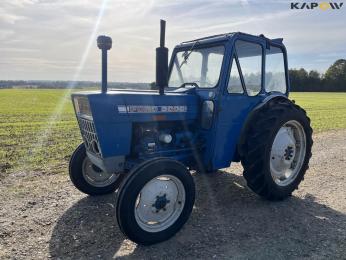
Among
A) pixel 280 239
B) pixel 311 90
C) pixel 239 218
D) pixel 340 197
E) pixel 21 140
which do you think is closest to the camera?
pixel 280 239

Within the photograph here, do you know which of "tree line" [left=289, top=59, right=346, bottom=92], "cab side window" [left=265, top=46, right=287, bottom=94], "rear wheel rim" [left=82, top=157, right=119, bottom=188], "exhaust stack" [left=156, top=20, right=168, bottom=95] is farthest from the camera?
"tree line" [left=289, top=59, right=346, bottom=92]

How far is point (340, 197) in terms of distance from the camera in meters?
Result: 5.56

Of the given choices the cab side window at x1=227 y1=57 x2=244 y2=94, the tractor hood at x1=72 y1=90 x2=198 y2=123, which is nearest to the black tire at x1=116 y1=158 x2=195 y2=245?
the tractor hood at x1=72 y1=90 x2=198 y2=123

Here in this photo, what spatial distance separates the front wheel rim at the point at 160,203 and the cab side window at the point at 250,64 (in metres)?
1.96

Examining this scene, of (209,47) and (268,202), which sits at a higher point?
(209,47)

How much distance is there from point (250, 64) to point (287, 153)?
1516mm

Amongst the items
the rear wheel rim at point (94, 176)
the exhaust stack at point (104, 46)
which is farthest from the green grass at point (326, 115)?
the exhaust stack at point (104, 46)

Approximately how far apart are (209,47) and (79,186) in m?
2.88

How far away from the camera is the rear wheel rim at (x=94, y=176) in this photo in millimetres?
5270

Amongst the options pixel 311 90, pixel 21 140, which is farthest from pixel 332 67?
pixel 21 140

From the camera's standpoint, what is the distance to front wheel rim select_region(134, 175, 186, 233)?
391 centimetres

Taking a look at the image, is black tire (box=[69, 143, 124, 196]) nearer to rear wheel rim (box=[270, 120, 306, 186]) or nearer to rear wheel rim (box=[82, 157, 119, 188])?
rear wheel rim (box=[82, 157, 119, 188])

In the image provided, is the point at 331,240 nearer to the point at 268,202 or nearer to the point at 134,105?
the point at 268,202

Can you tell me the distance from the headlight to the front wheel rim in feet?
3.77
